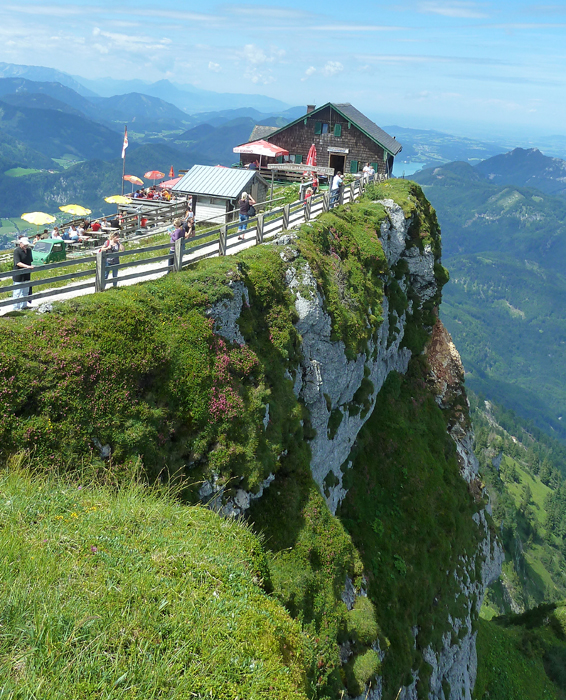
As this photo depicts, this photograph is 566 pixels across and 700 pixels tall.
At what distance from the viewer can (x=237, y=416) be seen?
15508mm

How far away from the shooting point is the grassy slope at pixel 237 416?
12.2m

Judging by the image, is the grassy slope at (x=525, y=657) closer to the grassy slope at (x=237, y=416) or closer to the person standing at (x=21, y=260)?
the grassy slope at (x=237, y=416)

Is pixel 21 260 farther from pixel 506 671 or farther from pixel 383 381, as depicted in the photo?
pixel 506 671

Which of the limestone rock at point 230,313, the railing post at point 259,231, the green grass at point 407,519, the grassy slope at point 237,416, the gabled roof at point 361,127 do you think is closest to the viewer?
the grassy slope at point 237,416

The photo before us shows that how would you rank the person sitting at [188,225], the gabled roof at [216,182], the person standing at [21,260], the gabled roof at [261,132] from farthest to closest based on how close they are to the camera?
the gabled roof at [261,132]
the gabled roof at [216,182]
the person sitting at [188,225]
the person standing at [21,260]

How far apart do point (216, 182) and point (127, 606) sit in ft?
79.8

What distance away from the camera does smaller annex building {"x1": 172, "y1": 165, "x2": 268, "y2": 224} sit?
2758 cm

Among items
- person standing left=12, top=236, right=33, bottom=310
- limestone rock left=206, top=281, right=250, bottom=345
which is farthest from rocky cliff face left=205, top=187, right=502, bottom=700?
person standing left=12, top=236, right=33, bottom=310

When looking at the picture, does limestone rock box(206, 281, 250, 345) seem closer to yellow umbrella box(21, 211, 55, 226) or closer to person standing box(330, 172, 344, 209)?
yellow umbrella box(21, 211, 55, 226)

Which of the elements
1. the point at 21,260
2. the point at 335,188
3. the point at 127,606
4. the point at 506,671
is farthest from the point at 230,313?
the point at 506,671

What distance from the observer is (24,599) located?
743 centimetres

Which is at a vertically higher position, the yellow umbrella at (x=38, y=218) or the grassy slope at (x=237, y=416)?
the yellow umbrella at (x=38, y=218)

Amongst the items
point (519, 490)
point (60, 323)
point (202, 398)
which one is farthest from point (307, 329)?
point (519, 490)

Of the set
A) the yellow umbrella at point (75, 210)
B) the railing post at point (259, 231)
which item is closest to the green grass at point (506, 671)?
Result: the railing post at point (259, 231)
